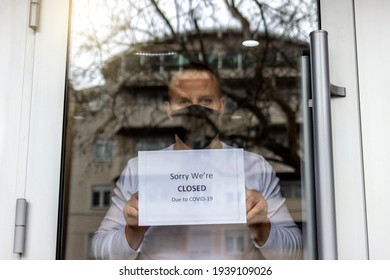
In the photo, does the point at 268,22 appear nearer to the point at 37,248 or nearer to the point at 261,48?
the point at 261,48

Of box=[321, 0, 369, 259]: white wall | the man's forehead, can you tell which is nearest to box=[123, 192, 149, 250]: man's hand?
the man's forehead

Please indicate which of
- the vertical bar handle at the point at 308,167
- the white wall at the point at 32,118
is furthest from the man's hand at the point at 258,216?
the white wall at the point at 32,118

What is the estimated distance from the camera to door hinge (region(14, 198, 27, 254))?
1615 mm

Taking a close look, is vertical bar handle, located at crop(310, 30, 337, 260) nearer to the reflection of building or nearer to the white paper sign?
the reflection of building

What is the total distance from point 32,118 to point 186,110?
51cm

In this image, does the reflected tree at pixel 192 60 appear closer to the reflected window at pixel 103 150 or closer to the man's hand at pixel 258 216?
the reflected window at pixel 103 150

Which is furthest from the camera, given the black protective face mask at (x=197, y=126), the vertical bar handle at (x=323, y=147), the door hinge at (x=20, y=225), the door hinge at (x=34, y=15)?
the black protective face mask at (x=197, y=126)

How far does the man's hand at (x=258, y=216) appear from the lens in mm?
1642

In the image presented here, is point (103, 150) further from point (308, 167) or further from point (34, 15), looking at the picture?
point (308, 167)

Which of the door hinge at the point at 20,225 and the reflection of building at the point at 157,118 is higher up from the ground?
the reflection of building at the point at 157,118

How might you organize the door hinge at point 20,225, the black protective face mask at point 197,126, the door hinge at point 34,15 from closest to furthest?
the door hinge at point 20,225 < the door hinge at point 34,15 < the black protective face mask at point 197,126

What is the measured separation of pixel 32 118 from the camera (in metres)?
1.71

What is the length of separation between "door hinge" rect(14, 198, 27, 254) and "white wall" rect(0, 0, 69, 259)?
16mm

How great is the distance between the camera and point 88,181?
1.73 m
